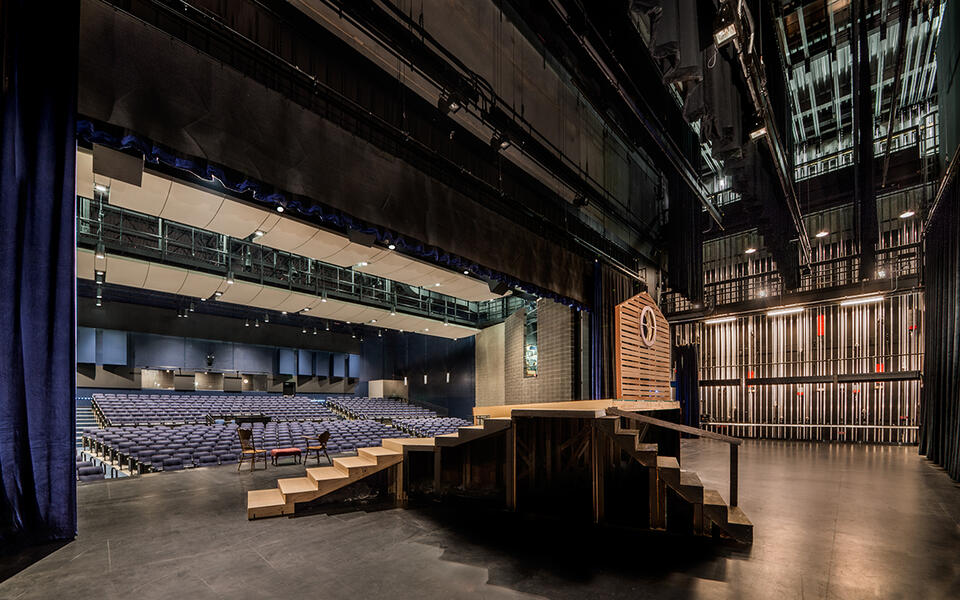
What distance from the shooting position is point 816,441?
12.5 meters

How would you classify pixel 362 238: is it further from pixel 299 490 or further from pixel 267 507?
pixel 267 507

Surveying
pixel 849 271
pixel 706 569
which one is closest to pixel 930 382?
pixel 849 271

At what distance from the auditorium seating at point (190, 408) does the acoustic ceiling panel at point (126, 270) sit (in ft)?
13.4

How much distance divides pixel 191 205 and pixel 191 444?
481 cm

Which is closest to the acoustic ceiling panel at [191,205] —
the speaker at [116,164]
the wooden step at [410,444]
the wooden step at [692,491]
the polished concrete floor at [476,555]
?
the speaker at [116,164]

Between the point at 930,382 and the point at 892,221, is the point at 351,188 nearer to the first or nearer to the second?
the point at 930,382

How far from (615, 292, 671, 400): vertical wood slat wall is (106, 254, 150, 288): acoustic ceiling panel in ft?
42.4

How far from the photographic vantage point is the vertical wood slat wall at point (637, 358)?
7977 millimetres

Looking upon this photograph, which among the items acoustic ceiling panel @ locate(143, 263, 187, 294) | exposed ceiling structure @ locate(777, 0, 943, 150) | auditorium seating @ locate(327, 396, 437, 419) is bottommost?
auditorium seating @ locate(327, 396, 437, 419)

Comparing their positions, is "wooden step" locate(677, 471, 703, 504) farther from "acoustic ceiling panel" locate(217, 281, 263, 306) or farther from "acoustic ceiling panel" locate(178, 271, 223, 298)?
"acoustic ceiling panel" locate(217, 281, 263, 306)

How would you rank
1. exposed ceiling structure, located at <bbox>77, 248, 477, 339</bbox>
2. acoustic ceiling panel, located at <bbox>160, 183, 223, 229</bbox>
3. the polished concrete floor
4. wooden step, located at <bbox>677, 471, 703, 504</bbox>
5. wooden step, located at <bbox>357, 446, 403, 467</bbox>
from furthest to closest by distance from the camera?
exposed ceiling structure, located at <bbox>77, 248, 477, 339</bbox>
acoustic ceiling panel, located at <bbox>160, 183, 223, 229</bbox>
wooden step, located at <bbox>357, 446, 403, 467</bbox>
wooden step, located at <bbox>677, 471, 703, 504</bbox>
the polished concrete floor

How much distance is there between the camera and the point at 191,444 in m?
8.78

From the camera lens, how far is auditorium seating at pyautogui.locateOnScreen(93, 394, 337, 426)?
45.2ft

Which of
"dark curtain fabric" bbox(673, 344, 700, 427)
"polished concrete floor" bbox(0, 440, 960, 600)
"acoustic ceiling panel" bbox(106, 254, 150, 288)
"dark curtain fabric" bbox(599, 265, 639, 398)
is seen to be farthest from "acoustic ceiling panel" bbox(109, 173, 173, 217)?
"dark curtain fabric" bbox(673, 344, 700, 427)
